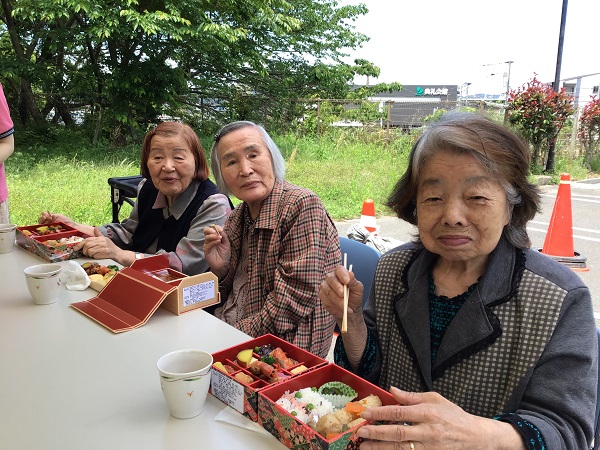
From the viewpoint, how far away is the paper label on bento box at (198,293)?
4.63ft

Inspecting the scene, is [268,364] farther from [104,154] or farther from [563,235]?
[104,154]

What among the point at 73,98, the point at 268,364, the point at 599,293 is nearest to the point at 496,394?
the point at 268,364

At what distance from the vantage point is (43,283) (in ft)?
4.71

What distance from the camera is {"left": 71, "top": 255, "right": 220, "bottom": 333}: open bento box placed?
134cm

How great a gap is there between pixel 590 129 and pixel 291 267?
33.1 feet

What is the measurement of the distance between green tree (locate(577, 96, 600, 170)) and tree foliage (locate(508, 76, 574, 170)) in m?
1.29

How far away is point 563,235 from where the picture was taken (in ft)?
12.0

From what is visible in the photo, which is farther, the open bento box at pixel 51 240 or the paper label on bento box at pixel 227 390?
the open bento box at pixel 51 240

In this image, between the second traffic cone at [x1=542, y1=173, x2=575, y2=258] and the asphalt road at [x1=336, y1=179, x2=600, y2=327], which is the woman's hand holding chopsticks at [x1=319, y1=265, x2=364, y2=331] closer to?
the asphalt road at [x1=336, y1=179, x2=600, y2=327]

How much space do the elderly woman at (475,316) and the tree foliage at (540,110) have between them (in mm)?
7810

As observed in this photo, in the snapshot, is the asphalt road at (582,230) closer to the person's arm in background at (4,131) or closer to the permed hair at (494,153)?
the permed hair at (494,153)

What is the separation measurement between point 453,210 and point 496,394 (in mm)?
422

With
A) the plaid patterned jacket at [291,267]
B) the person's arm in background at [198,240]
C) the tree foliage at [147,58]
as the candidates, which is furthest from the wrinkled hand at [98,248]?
the tree foliage at [147,58]

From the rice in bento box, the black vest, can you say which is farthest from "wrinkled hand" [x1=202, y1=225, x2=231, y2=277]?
the rice in bento box
